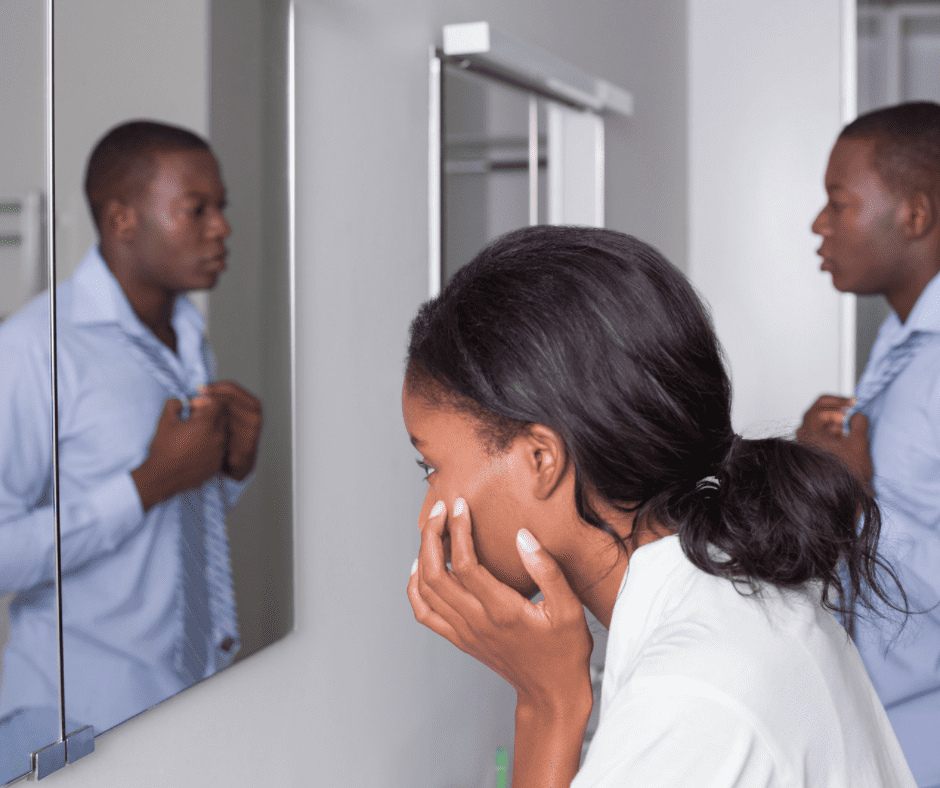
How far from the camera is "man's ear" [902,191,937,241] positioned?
2.07 meters

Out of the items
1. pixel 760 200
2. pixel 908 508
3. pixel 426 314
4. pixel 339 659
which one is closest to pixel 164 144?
pixel 426 314

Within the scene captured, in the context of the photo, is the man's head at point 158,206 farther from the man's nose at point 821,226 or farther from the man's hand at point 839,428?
the man's nose at point 821,226

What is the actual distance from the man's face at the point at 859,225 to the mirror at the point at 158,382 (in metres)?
1.51

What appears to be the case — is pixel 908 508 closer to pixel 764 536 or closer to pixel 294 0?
pixel 764 536

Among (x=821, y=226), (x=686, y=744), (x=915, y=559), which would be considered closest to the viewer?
(x=686, y=744)

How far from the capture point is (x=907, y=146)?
83.3 inches

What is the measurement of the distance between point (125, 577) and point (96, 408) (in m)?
0.15

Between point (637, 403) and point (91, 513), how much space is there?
17.8 inches

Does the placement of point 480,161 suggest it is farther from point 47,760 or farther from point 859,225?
point 47,760

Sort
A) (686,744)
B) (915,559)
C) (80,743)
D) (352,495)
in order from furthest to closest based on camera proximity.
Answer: (915,559)
(352,495)
(80,743)
(686,744)

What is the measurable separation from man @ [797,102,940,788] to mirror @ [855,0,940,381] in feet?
1.48

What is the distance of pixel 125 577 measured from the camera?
829 millimetres

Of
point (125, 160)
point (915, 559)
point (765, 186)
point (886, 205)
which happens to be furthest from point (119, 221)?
point (765, 186)

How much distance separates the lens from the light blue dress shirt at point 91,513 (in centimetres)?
71
